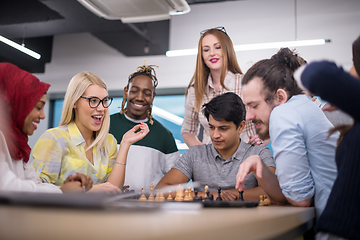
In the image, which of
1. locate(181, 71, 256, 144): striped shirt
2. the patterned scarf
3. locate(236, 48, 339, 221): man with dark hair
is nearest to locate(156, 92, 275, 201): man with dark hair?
locate(181, 71, 256, 144): striped shirt

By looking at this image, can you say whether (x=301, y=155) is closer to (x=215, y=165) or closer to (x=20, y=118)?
(x=215, y=165)

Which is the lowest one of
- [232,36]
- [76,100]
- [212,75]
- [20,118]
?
[20,118]

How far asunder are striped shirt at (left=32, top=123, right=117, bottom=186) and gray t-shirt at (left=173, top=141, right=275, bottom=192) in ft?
1.85

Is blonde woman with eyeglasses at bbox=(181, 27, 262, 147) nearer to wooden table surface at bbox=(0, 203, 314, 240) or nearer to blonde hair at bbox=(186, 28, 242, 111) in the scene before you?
blonde hair at bbox=(186, 28, 242, 111)

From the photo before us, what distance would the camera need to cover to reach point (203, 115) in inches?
105

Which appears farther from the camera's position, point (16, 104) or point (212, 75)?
point (212, 75)

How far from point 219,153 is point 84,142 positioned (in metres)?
0.91

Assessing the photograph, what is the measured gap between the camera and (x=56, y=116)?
22.9 feet

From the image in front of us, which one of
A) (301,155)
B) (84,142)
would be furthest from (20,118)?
(301,155)

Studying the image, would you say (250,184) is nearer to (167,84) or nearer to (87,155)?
(87,155)

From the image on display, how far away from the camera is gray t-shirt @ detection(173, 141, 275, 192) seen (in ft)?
6.73

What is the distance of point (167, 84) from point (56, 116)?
9.08 feet

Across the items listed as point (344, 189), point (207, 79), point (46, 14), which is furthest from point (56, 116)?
point (344, 189)

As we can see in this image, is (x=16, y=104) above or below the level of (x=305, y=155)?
above
